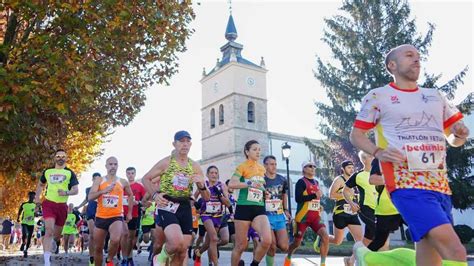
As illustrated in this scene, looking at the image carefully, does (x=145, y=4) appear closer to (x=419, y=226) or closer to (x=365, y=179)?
(x=365, y=179)

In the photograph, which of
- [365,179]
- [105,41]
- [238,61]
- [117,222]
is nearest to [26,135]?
[105,41]

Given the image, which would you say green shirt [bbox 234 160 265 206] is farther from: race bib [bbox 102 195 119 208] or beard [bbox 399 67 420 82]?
beard [bbox 399 67 420 82]

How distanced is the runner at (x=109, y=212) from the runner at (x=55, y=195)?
104cm

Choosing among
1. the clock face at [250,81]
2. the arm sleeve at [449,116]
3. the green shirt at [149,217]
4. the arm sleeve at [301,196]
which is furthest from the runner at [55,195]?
the clock face at [250,81]

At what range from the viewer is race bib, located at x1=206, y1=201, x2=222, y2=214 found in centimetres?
1021

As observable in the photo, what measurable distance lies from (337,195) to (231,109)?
176ft

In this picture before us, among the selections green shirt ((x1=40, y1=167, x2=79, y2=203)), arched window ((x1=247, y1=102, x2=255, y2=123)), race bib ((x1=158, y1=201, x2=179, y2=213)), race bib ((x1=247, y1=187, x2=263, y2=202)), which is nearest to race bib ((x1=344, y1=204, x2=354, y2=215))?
race bib ((x1=247, y1=187, x2=263, y2=202))

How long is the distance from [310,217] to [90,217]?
5.95 meters

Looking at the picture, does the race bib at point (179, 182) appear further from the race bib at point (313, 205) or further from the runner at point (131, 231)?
the race bib at point (313, 205)

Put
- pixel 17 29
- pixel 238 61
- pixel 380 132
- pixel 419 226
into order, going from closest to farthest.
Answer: pixel 419 226 → pixel 380 132 → pixel 17 29 → pixel 238 61

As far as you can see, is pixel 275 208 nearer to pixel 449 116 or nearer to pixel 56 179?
pixel 56 179

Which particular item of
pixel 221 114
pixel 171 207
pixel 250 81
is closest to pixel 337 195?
pixel 171 207

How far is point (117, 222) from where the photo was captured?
855 centimetres

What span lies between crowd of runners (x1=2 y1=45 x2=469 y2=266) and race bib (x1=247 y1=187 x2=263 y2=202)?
16mm
